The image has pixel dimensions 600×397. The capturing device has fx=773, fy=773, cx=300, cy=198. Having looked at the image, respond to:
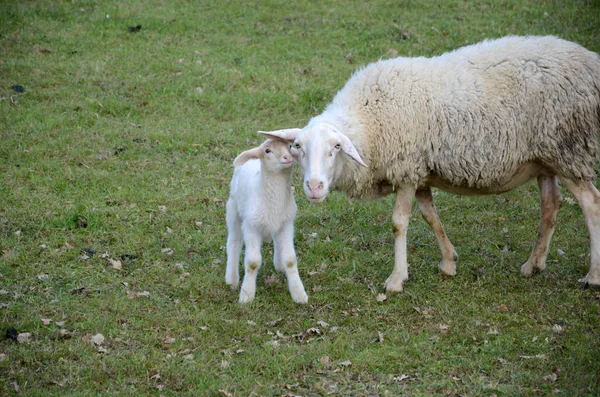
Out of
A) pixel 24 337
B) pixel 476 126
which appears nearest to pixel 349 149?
pixel 476 126

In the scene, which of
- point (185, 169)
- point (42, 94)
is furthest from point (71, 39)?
point (185, 169)

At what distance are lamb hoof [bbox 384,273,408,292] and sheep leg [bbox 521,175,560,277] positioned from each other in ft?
4.10

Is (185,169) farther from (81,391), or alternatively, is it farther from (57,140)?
(81,391)

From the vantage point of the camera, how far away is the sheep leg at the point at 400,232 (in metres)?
7.16

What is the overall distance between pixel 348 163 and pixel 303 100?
5.01m

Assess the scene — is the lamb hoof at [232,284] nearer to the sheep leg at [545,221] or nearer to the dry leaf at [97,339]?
the dry leaf at [97,339]

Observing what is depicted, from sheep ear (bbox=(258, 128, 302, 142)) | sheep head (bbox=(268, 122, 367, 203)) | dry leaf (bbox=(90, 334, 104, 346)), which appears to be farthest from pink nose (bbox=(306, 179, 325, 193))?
dry leaf (bbox=(90, 334, 104, 346))

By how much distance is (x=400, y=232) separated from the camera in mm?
7195

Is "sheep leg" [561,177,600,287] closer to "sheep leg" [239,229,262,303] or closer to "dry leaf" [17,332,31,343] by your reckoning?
"sheep leg" [239,229,262,303]

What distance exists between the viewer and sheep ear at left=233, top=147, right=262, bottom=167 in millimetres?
6605

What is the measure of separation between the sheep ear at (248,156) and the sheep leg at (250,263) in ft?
1.97

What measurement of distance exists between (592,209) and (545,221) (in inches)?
21.1

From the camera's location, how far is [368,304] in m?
6.86

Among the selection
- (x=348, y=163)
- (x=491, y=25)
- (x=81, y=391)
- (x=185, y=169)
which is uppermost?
(x=491, y=25)
